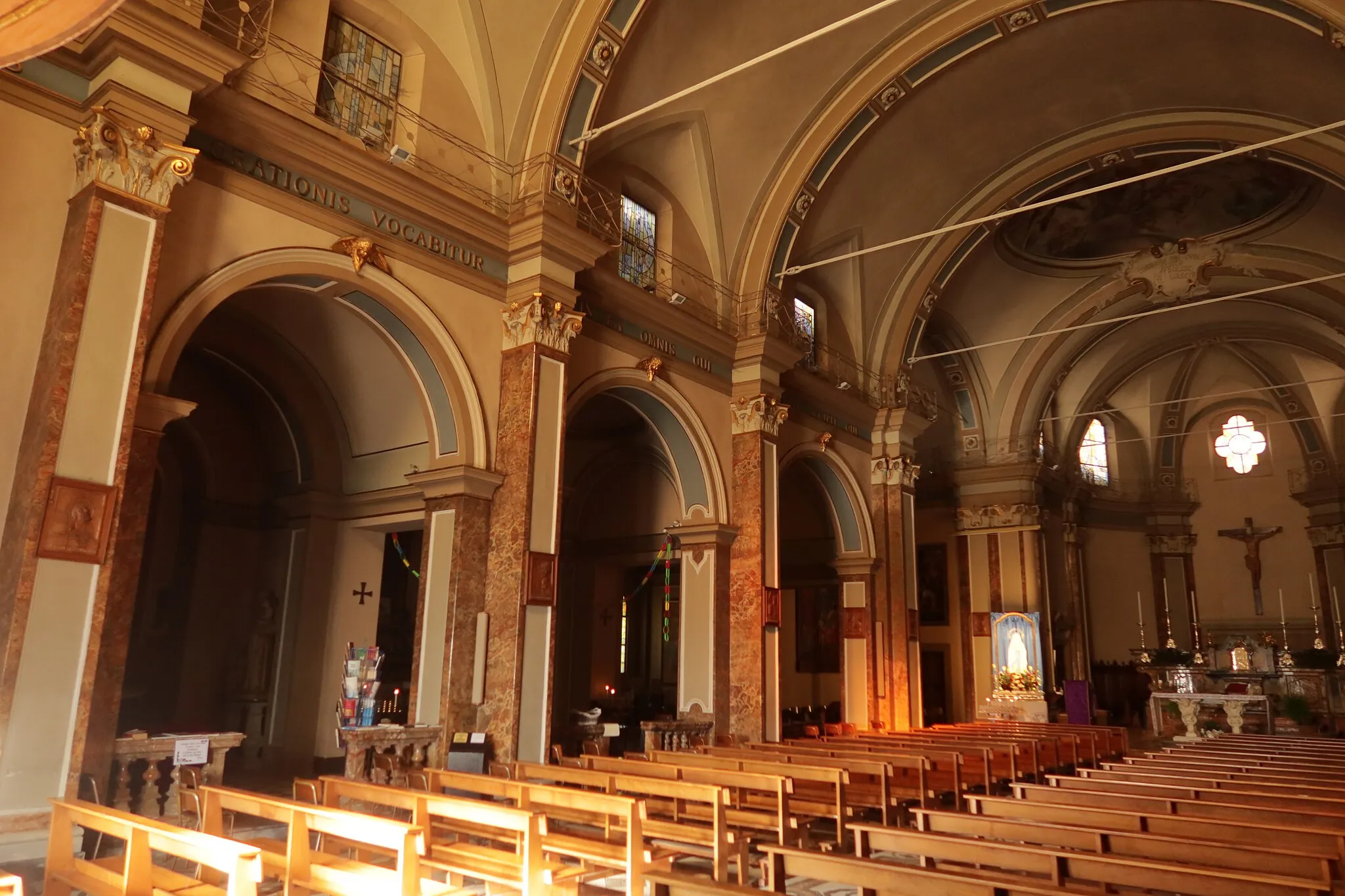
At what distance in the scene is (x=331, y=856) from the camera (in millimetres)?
4719

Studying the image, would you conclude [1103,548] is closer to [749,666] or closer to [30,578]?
[749,666]

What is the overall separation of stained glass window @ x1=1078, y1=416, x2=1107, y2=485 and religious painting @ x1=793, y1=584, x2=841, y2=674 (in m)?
8.90

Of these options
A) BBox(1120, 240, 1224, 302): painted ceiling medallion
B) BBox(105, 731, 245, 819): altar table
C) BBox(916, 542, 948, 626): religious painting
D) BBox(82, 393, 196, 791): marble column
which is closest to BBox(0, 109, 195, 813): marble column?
BBox(82, 393, 196, 791): marble column

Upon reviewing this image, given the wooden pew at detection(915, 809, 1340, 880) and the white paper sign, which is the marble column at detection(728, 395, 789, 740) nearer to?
the white paper sign

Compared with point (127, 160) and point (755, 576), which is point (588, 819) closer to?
point (127, 160)

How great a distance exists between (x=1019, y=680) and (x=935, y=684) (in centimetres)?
243

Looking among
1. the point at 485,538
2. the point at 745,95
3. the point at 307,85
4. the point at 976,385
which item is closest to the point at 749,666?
the point at 485,538

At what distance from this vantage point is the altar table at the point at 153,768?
6852 millimetres

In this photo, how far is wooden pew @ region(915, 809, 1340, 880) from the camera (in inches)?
158

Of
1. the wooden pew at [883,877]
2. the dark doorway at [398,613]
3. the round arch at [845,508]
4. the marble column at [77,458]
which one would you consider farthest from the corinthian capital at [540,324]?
the wooden pew at [883,877]

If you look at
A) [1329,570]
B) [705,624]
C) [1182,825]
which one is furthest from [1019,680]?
[1182,825]

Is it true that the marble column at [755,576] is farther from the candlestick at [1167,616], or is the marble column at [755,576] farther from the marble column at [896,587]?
the candlestick at [1167,616]

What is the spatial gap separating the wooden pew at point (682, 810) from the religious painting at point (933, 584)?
15061 mm

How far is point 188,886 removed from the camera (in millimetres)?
4145
